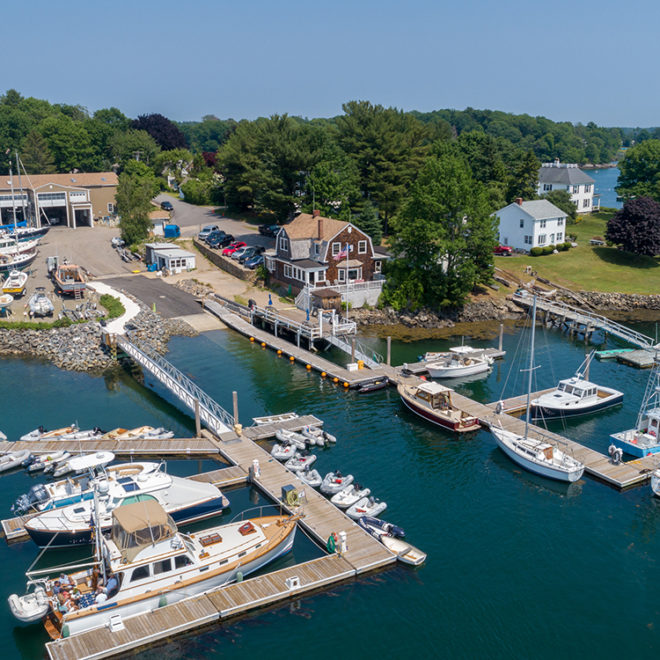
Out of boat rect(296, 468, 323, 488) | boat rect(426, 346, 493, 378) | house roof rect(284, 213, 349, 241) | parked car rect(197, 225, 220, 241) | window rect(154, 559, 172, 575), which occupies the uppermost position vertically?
house roof rect(284, 213, 349, 241)

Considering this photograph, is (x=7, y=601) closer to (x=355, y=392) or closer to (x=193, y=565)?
(x=193, y=565)

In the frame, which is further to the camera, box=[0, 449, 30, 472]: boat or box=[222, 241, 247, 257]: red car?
box=[222, 241, 247, 257]: red car

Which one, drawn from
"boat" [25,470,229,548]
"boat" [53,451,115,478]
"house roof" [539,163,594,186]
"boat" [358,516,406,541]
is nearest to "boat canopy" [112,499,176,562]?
"boat" [25,470,229,548]

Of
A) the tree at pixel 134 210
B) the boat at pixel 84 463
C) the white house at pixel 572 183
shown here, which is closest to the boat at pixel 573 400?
the boat at pixel 84 463

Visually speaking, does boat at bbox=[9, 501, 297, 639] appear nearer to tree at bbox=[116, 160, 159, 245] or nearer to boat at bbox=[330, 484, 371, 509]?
boat at bbox=[330, 484, 371, 509]

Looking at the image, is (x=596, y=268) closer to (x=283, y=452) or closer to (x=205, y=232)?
(x=205, y=232)

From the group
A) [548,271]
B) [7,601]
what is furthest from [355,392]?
[548,271]
